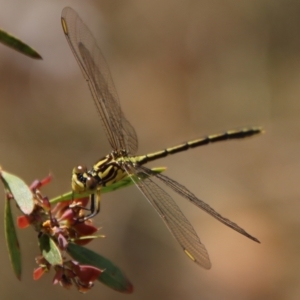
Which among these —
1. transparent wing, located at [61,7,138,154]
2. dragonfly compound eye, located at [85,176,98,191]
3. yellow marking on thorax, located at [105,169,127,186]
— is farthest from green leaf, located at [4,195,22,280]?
transparent wing, located at [61,7,138,154]

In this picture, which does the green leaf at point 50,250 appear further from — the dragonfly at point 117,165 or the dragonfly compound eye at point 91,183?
A: the dragonfly compound eye at point 91,183

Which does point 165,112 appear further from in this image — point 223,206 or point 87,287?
point 87,287

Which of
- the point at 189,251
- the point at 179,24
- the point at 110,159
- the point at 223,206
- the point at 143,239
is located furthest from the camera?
the point at 179,24

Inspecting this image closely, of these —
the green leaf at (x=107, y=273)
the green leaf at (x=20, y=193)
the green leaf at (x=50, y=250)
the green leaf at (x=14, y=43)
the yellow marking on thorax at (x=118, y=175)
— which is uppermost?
the green leaf at (x=14, y=43)

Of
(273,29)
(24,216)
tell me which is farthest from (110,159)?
(273,29)

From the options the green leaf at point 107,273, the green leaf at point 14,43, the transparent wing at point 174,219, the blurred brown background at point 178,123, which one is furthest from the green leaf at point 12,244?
the blurred brown background at point 178,123

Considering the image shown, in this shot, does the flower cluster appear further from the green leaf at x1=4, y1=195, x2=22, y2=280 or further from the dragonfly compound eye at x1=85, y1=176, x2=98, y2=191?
the dragonfly compound eye at x1=85, y1=176, x2=98, y2=191

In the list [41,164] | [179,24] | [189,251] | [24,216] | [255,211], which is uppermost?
[179,24]
